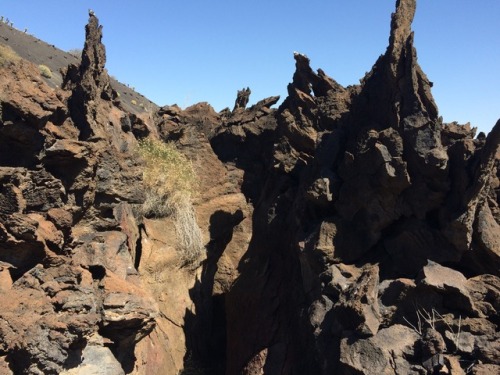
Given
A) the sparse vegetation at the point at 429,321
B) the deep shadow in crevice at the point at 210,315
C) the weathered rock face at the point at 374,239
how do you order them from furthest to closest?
the deep shadow in crevice at the point at 210,315, the weathered rock face at the point at 374,239, the sparse vegetation at the point at 429,321

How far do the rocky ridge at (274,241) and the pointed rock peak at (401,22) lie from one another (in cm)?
5

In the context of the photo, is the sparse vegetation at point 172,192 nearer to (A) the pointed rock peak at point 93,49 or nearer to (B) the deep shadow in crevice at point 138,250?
(B) the deep shadow in crevice at point 138,250

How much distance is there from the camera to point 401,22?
408 inches

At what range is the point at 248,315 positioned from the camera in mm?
11750

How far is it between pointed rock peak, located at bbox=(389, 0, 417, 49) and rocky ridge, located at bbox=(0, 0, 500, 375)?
46mm

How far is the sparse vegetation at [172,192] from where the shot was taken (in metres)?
12.4

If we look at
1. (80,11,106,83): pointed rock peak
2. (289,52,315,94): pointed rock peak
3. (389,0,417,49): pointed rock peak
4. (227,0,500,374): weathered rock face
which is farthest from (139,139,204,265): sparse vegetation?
(389,0,417,49): pointed rock peak

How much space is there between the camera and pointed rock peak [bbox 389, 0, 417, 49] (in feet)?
33.5

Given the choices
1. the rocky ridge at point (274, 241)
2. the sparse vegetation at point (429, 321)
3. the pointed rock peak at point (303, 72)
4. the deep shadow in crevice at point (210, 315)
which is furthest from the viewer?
the pointed rock peak at point (303, 72)

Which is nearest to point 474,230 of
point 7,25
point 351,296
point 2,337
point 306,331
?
point 351,296

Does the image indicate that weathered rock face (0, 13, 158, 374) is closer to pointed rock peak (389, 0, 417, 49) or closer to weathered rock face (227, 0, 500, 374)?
weathered rock face (227, 0, 500, 374)

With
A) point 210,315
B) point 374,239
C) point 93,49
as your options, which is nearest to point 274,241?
point 210,315

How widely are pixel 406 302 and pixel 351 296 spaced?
108 cm

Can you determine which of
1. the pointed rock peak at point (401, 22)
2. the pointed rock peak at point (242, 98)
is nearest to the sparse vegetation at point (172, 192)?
the pointed rock peak at point (242, 98)
